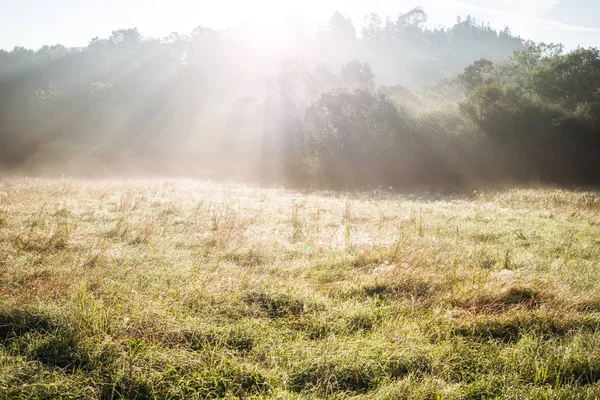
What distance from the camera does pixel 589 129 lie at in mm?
28703

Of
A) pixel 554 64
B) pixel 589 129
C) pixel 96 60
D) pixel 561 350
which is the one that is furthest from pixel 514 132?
pixel 96 60

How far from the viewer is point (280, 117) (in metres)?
40.3

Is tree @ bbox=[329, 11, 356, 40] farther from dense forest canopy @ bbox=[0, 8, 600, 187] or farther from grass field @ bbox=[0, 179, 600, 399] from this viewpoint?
grass field @ bbox=[0, 179, 600, 399]

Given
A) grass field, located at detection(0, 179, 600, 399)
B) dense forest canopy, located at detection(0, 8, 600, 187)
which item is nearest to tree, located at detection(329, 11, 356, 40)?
dense forest canopy, located at detection(0, 8, 600, 187)

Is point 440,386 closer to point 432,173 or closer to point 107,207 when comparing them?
point 107,207

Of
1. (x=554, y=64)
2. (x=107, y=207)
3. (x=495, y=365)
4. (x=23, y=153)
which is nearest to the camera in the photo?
(x=495, y=365)

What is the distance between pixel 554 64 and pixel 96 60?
77.1 metres

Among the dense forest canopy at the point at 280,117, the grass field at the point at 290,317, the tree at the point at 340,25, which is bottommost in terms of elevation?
the grass field at the point at 290,317

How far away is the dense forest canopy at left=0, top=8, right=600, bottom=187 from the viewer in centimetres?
2972

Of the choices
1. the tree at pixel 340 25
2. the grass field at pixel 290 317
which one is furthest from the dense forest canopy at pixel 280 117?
the tree at pixel 340 25

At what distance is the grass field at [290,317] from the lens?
3.27 metres

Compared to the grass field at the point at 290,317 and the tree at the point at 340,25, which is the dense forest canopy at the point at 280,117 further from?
the tree at the point at 340,25

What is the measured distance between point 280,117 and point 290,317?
124 feet

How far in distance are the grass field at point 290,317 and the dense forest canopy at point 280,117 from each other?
80.1 ft
